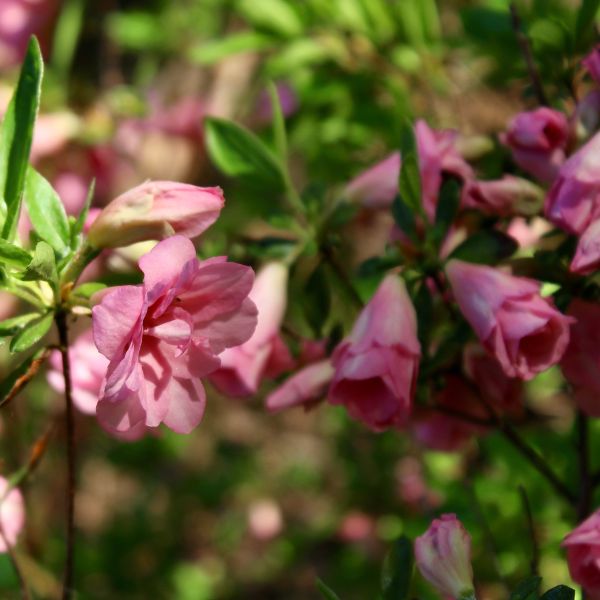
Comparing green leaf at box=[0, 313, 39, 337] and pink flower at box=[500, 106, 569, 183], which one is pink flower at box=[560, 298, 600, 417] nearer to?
pink flower at box=[500, 106, 569, 183]

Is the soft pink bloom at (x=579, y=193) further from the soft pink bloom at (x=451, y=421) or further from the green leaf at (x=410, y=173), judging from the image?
the soft pink bloom at (x=451, y=421)

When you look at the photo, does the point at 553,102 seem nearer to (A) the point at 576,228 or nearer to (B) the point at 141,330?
(A) the point at 576,228

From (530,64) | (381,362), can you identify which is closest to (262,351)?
(381,362)

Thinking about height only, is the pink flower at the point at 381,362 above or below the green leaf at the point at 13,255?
below

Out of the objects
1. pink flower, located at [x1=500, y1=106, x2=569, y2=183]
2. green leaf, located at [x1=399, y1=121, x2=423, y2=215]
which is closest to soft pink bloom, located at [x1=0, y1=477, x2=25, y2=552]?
green leaf, located at [x1=399, y1=121, x2=423, y2=215]

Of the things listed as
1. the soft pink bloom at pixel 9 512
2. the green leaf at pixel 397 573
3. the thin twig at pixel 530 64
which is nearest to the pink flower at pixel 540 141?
the thin twig at pixel 530 64

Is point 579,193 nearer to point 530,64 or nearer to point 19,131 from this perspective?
point 530,64

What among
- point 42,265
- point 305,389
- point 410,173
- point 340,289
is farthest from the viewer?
point 340,289

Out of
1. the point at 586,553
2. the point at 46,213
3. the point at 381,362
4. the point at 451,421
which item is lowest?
the point at 451,421
